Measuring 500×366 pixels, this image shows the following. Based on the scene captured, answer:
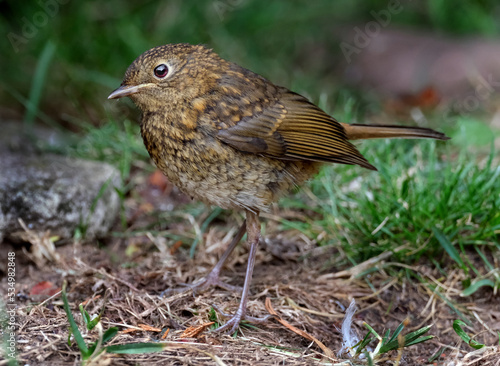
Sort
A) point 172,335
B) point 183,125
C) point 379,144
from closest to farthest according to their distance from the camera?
1. point 172,335
2. point 183,125
3. point 379,144

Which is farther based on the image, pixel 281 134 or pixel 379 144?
pixel 379 144

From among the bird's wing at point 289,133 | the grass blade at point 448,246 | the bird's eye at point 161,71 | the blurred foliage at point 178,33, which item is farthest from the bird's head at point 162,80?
the blurred foliage at point 178,33

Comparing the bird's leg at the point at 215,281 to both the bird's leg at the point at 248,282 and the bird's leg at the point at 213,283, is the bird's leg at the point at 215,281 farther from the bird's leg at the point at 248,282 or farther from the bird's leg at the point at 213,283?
the bird's leg at the point at 248,282

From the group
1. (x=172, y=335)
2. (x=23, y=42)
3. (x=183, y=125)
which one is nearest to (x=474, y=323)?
(x=172, y=335)

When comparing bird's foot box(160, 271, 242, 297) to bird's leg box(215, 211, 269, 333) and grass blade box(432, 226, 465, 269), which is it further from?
grass blade box(432, 226, 465, 269)

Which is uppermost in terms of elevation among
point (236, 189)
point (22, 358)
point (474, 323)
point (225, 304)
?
point (236, 189)

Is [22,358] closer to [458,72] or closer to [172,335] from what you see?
[172,335]

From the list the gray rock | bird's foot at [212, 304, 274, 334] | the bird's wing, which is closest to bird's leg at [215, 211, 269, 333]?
bird's foot at [212, 304, 274, 334]

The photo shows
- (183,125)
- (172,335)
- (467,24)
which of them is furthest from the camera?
(467,24)
